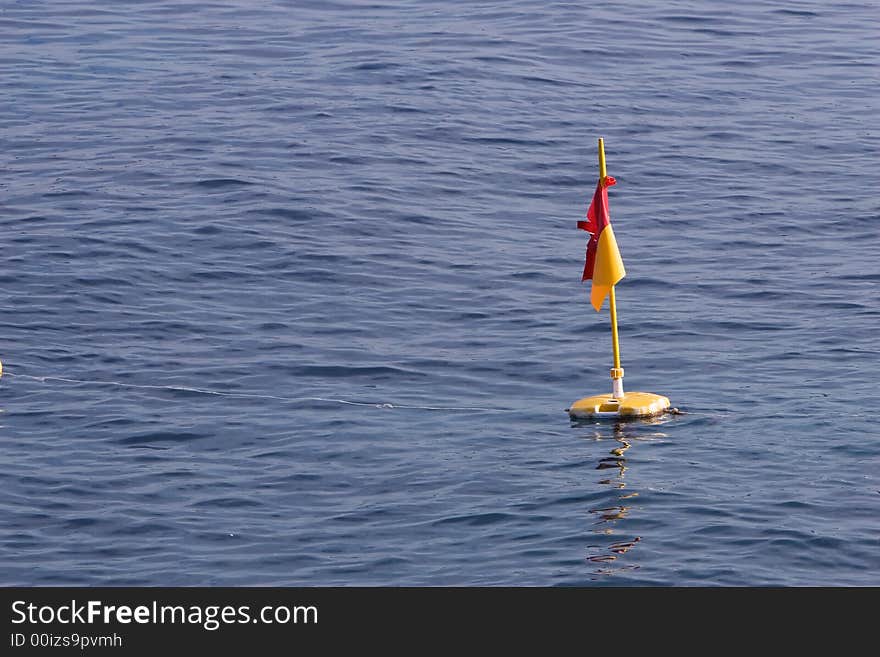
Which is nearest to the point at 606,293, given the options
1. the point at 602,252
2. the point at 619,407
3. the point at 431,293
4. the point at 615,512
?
the point at 602,252

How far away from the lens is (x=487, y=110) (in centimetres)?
3688

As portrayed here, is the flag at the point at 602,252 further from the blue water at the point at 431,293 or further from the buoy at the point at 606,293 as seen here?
the blue water at the point at 431,293

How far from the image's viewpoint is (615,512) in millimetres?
15836

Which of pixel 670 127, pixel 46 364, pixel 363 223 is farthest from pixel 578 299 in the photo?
pixel 670 127

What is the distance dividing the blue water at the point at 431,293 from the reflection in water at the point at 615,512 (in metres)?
0.05

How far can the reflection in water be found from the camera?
1449 cm

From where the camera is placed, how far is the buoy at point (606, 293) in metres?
18.9

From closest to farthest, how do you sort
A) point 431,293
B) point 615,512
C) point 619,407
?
1. point 615,512
2. point 619,407
3. point 431,293

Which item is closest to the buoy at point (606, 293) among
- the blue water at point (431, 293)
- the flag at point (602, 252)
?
the flag at point (602, 252)

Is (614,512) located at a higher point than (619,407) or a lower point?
lower

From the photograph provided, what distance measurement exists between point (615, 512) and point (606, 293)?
3964mm

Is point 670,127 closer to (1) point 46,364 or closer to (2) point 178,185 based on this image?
(2) point 178,185

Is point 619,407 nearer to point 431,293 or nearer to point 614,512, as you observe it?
point 614,512
